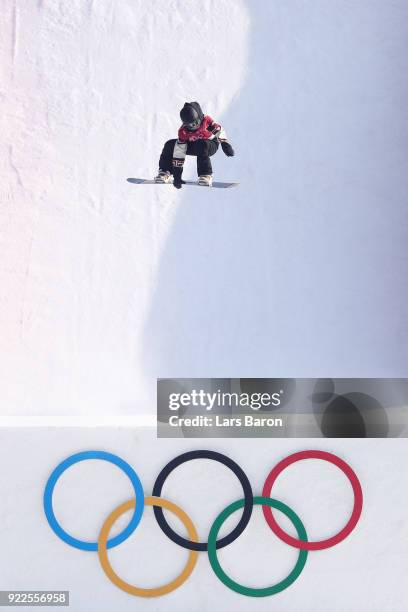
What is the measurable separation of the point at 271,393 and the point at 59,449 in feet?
3.64

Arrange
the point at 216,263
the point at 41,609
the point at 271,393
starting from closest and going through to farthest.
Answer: the point at 41,609 < the point at 271,393 < the point at 216,263

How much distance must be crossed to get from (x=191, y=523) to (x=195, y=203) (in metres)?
Answer: 1.62

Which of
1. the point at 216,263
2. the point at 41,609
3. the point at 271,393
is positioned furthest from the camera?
the point at 216,263

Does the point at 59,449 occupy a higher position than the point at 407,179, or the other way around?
the point at 407,179

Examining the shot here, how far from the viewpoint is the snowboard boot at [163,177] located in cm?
398

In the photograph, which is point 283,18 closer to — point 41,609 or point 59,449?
point 59,449

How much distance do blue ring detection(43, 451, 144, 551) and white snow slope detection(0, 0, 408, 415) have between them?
777mm

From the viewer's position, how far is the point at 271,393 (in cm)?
384

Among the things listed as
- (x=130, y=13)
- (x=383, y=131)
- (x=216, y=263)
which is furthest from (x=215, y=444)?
(x=130, y=13)

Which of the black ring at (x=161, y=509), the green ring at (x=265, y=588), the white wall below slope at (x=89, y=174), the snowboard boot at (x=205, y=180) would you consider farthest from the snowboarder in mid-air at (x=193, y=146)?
the green ring at (x=265, y=588)

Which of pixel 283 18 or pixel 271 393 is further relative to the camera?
pixel 283 18

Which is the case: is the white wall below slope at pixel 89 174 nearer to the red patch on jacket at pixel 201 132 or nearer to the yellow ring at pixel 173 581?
the red patch on jacket at pixel 201 132

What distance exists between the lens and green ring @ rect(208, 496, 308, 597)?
3113 mm

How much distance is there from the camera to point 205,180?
13.1 ft
